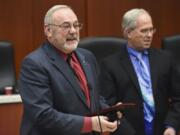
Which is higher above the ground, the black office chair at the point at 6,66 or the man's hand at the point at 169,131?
the black office chair at the point at 6,66

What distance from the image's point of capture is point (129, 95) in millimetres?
2832

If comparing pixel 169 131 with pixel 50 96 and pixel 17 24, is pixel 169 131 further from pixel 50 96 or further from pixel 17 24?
pixel 17 24

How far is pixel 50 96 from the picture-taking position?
7.01 ft

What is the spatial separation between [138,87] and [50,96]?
2.75 ft

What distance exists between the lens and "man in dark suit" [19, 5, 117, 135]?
6.91 ft

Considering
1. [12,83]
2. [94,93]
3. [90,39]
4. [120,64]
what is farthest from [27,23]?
[94,93]

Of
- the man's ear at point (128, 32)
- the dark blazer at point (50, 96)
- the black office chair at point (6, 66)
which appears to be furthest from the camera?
the black office chair at point (6, 66)

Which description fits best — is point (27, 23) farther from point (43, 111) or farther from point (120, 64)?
point (43, 111)

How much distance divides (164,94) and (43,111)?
3.49 feet

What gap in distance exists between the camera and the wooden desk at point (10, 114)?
3191 mm

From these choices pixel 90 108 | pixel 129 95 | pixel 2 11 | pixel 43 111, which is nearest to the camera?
pixel 43 111

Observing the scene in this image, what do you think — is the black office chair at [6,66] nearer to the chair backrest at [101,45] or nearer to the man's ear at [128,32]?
the chair backrest at [101,45]

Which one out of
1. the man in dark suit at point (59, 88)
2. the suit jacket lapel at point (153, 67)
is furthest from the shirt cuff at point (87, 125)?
the suit jacket lapel at point (153, 67)

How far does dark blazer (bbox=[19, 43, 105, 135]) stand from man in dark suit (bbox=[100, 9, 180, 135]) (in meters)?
0.59
